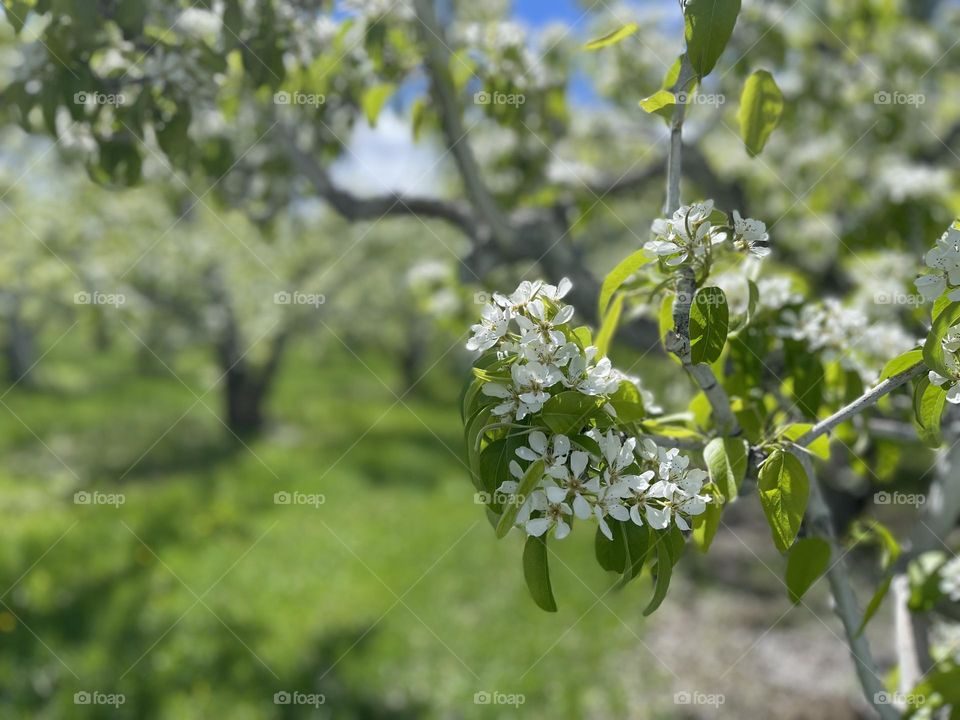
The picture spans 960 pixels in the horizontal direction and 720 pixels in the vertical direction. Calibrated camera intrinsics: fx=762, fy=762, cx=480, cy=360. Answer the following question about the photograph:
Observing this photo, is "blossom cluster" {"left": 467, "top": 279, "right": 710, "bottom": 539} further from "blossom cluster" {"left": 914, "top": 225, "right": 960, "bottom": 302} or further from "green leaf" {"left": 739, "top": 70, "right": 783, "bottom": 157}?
"green leaf" {"left": 739, "top": 70, "right": 783, "bottom": 157}

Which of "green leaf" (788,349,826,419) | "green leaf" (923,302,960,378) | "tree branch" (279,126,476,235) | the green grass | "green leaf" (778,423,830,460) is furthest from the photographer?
the green grass

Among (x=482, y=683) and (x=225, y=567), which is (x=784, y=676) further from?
(x=225, y=567)

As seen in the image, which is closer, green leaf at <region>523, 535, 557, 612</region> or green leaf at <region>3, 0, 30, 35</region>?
green leaf at <region>523, 535, 557, 612</region>

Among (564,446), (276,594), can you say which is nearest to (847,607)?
(564,446)

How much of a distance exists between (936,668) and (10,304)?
10169mm

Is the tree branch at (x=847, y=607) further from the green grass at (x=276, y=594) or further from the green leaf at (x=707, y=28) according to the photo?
the green grass at (x=276, y=594)

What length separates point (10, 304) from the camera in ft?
30.5

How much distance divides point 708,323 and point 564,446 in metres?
0.31

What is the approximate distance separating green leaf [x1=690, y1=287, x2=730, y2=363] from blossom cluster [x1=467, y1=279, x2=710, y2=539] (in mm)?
145

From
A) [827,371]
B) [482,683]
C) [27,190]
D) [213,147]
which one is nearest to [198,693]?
[482,683]

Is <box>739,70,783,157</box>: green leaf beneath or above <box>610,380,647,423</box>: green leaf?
above

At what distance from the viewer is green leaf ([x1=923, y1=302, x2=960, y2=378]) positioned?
1113 mm

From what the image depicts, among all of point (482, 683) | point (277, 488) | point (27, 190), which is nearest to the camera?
point (482, 683)

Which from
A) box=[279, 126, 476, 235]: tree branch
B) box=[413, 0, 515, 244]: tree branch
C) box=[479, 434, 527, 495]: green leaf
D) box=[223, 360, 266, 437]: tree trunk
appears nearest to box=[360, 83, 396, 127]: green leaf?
box=[413, 0, 515, 244]: tree branch
